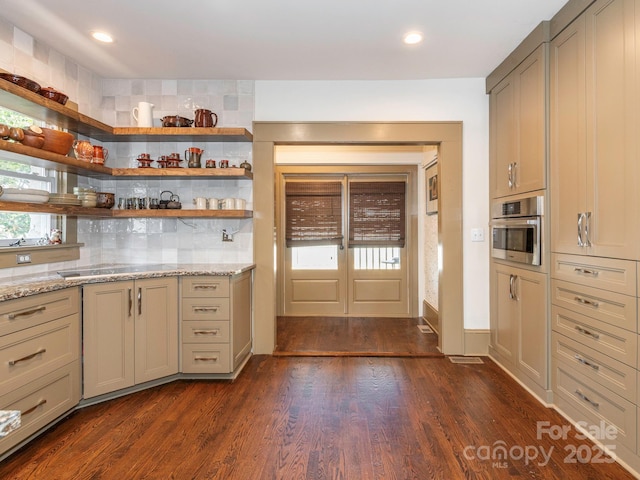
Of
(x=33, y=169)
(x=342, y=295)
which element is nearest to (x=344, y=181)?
(x=342, y=295)

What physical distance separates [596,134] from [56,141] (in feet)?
11.1

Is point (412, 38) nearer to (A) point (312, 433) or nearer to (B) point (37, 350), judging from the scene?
(A) point (312, 433)

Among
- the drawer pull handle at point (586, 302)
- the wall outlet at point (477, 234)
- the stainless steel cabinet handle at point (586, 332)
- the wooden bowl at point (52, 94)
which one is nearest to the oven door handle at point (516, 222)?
the wall outlet at point (477, 234)

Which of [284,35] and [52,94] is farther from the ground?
[284,35]

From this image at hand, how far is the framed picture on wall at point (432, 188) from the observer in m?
4.43

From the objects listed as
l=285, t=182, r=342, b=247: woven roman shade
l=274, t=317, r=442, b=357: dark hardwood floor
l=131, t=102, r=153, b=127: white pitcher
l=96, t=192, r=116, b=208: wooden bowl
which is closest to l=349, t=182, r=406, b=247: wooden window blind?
l=285, t=182, r=342, b=247: woven roman shade

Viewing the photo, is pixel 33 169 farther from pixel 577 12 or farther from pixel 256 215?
pixel 577 12

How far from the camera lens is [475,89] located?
3.57 metres

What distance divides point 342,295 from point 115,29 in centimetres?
382

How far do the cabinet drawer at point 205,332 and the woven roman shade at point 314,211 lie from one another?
2.39 m

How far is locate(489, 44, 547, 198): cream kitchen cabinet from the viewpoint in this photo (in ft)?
8.63

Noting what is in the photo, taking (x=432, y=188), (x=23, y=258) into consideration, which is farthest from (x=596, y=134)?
(x=23, y=258)

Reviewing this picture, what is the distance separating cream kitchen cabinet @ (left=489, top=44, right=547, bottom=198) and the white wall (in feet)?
0.46

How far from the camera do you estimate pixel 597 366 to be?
210 centimetres
